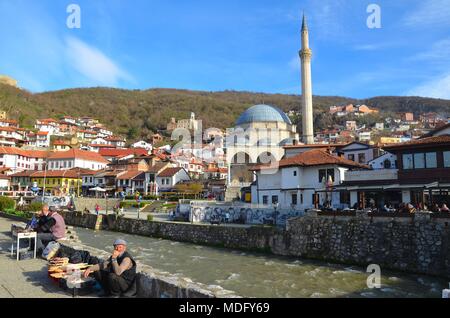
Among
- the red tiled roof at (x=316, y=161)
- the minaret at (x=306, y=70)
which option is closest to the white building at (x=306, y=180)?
the red tiled roof at (x=316, y=161)

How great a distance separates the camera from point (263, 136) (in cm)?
6006

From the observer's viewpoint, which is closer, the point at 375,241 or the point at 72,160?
the point at 375,241

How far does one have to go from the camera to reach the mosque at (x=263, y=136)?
5231 centimetres

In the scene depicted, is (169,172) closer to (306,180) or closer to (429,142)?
(306,180)

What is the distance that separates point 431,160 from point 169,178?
135ft

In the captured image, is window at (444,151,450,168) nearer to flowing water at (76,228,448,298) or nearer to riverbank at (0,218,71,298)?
flowing water at (76,228,448,298)

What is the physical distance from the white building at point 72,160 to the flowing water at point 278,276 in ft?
184

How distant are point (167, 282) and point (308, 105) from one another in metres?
49.5

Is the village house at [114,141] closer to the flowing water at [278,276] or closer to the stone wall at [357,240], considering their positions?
the stone wall at [357,240]

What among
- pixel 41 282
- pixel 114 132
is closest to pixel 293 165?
pixel 41 282

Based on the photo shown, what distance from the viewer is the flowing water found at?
13.4 m

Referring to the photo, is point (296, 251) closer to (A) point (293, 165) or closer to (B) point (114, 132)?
(A) point (293, 165)

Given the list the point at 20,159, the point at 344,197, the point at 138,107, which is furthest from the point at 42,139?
the point at 344,197

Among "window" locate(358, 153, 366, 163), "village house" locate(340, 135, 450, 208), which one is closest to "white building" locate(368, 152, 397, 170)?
"window" locate(358, 153, 366, 163)
